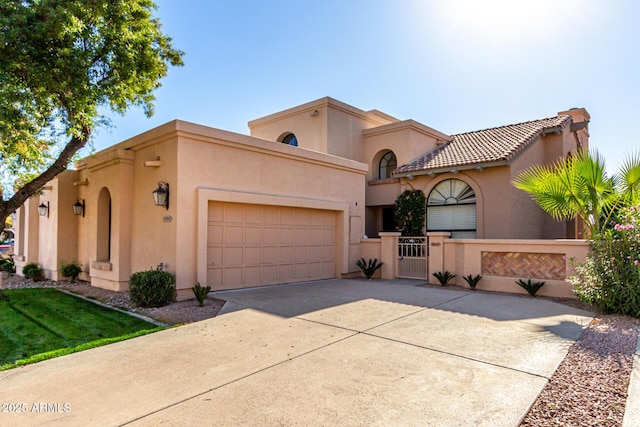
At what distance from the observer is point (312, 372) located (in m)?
4.43

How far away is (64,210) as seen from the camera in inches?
527

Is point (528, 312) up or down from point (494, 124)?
down

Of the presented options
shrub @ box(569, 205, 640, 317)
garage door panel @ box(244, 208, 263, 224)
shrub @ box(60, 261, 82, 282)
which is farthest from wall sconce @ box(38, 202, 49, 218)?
shrub @ box(569, 205, 640, 317)

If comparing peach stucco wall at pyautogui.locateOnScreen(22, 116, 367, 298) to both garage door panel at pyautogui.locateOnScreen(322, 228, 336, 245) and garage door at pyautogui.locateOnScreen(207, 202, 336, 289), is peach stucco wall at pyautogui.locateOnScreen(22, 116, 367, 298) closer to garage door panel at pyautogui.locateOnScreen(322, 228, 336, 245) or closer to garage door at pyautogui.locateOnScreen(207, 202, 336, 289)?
garage door panel at pyautogui.locateOnScreen(322, 228, 336, 245)

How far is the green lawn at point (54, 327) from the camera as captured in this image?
5997 mm

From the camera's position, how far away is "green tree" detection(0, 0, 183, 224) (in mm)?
8320

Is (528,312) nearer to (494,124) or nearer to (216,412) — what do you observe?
(216,412)

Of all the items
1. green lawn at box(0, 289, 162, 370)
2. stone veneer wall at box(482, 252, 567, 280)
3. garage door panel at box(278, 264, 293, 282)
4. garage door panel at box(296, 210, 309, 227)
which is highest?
garage door panel at box(296, 210, 309, 227)

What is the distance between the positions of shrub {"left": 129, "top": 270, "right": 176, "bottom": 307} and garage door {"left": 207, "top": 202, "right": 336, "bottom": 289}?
1359mm

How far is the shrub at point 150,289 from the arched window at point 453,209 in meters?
11.5

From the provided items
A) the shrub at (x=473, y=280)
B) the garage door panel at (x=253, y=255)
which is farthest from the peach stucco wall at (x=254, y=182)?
the shrub at (x=473, y=280)

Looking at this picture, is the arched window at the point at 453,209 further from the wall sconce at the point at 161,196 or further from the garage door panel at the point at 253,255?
the wall sconce at the point at 161,196

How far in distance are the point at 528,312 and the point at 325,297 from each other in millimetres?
4535

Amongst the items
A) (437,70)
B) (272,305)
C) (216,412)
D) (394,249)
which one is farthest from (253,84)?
(216,412)
